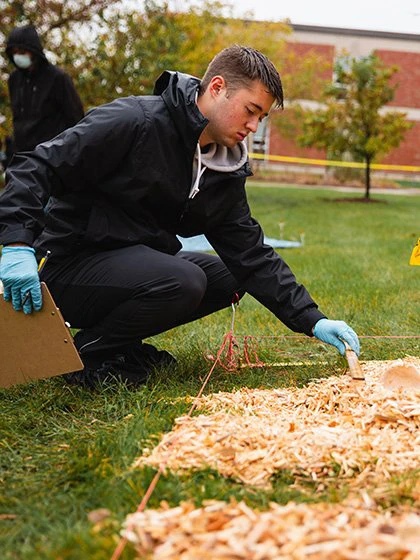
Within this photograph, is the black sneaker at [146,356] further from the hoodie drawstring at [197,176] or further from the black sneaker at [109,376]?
the hoodie drawstring at [197,176]

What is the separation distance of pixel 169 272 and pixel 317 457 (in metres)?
1.01

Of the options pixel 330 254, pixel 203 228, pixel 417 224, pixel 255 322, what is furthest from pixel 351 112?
pixel 203 228

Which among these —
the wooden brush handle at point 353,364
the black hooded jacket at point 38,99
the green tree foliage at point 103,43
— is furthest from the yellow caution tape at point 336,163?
the wooden brush handle at point 353,364

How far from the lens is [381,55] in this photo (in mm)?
26297

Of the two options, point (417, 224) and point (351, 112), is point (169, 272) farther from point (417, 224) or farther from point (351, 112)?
point (351, 112)

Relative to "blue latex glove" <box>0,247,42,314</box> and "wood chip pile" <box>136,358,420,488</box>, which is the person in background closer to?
"blue latex glove" <box>0,247,42,314</box>

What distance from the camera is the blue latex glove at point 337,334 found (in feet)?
9.23

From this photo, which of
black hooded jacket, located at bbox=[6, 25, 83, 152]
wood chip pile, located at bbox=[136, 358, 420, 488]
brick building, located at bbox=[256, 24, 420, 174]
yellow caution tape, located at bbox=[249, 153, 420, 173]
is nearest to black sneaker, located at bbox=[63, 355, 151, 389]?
wood chip pile, located at bbox=[136, 358, 420, 488]

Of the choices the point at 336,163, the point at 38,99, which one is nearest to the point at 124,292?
the point at 38,99

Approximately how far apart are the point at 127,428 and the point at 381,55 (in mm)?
26512

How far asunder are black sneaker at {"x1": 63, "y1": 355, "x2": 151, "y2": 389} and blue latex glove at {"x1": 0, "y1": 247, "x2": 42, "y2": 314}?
0.48 meters

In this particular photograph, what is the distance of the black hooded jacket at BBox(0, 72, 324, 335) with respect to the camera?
254 cm

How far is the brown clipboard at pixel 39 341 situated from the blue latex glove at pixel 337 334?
39.2 inches

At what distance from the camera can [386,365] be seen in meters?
2.87
